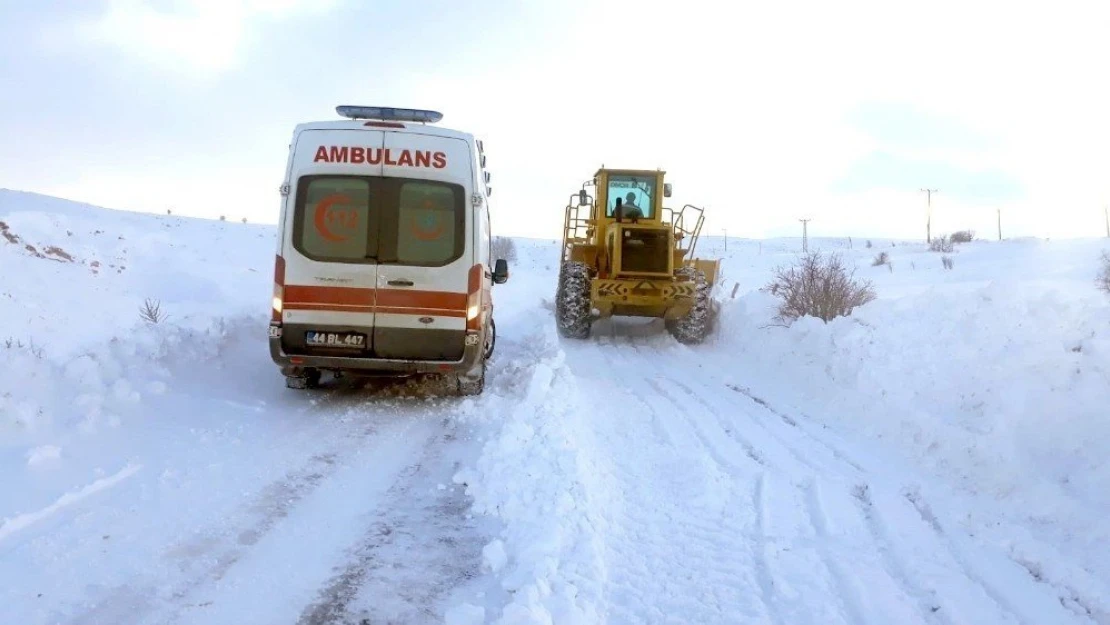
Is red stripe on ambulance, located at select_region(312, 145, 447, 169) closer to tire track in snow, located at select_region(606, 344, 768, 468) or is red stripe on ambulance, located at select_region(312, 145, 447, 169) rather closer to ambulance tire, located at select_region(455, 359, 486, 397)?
ambulance tire, located at select_region(455, 359, 486, 397)

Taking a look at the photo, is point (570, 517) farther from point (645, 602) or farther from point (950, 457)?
point (950, 457)

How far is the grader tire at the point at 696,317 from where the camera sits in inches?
515

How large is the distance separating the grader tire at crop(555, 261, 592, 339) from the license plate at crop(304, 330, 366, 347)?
668 centimetres

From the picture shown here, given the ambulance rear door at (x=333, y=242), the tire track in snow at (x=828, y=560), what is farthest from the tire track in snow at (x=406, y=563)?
the ambulance rear door at (x=333, y=242)

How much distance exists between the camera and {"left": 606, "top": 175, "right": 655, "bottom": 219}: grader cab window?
14539mm

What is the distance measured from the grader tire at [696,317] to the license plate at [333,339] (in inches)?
286

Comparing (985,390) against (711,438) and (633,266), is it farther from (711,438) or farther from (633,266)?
(633,266)

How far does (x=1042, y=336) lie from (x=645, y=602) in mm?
6357

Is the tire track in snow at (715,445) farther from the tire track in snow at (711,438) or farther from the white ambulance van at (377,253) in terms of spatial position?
the white ambulance van at (377,253)

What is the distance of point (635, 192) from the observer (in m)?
14.6

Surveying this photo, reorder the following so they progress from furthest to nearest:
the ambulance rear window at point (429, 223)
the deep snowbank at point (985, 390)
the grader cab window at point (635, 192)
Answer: the grader cab window at point (635, 192), the ambulance rear window at point (429, 223), the deep snowbank at point (985, 390)

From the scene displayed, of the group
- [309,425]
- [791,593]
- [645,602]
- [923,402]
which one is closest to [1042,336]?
[923,402]

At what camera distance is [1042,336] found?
7660 mm

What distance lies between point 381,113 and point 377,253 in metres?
1.57
